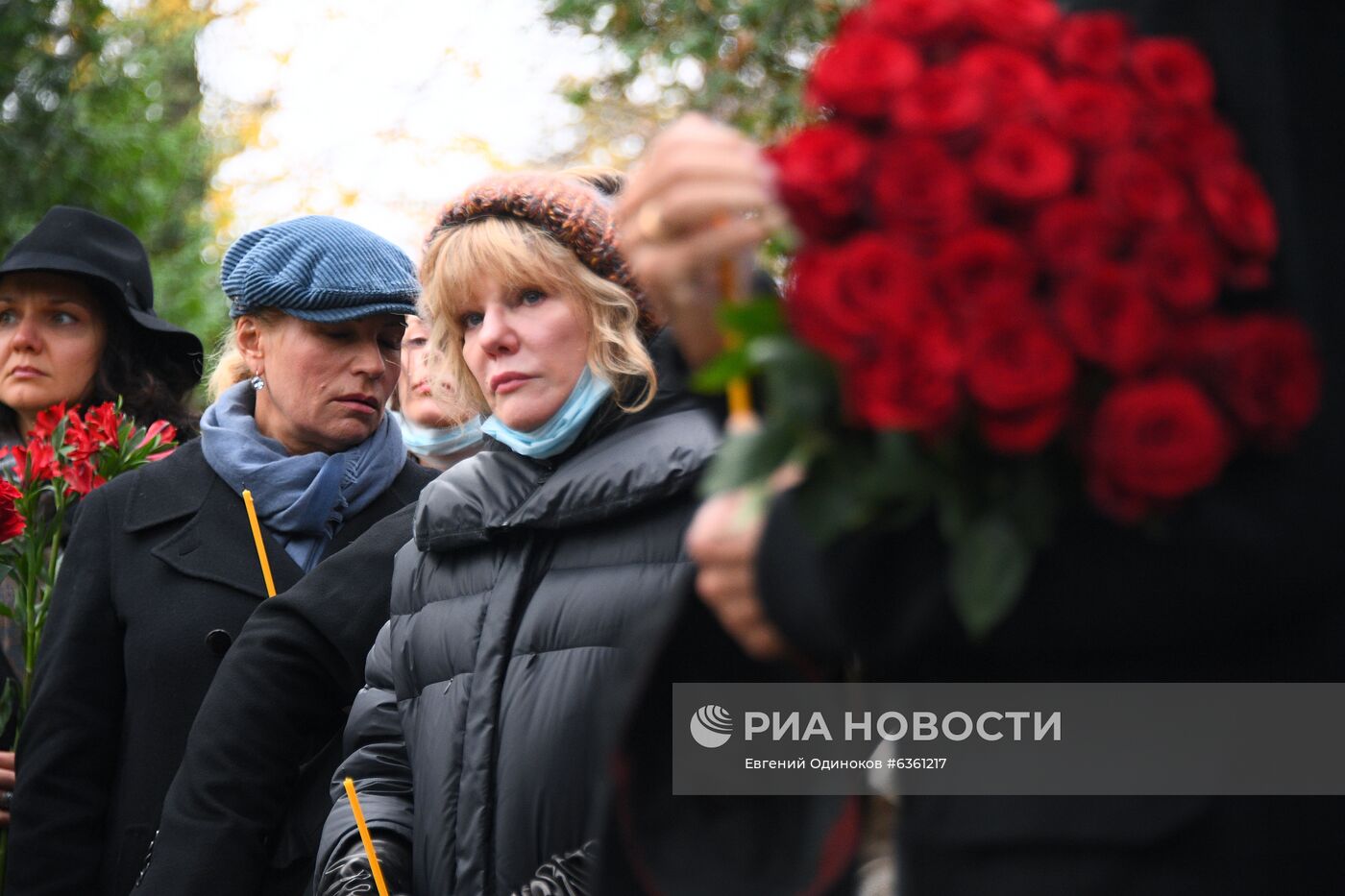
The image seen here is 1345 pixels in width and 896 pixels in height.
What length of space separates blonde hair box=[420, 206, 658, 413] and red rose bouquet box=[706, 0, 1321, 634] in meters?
1.57

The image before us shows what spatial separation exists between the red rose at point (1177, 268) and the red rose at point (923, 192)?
6.1 inches

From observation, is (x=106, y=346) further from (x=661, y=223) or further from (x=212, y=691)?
(x=661, y=223)

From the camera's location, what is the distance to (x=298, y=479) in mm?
3848

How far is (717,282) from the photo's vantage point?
65.2 inches

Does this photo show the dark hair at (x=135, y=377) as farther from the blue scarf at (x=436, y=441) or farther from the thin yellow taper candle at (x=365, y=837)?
the thin yellow taper candle at (x=365, y=837)

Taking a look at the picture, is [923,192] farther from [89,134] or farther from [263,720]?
[89,134]

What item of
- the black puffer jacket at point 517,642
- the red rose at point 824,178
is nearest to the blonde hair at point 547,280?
the black puffer jacket at point 517,642

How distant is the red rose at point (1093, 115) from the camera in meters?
1.35

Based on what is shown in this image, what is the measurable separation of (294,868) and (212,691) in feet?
1.38

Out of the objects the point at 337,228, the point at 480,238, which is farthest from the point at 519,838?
the point at 337,228

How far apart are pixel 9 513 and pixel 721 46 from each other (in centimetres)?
684

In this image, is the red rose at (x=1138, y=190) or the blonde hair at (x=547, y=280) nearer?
the red rose at (x=1138, y=190)

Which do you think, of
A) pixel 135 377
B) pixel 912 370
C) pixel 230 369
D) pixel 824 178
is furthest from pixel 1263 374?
pixel 135 377

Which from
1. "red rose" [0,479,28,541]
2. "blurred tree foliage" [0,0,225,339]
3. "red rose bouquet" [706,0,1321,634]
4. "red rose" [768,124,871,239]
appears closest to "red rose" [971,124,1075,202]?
"red rose bouquet" [706,0,1321,634]
